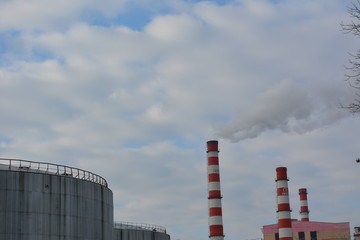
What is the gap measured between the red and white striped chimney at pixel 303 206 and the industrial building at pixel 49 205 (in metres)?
54.3

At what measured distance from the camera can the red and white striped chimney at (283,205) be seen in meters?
58.2

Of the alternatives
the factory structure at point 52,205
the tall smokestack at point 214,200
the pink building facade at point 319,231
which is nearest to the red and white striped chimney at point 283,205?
the tall smokestack at point 214,200

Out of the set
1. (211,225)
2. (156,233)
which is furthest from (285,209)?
(156,233)

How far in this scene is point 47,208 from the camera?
90.0 ft

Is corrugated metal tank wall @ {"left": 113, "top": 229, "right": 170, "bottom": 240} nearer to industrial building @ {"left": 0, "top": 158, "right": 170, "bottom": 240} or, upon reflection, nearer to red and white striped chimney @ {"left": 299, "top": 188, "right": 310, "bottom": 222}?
industrial building @ {"left": 0, "top": 158, "right": 170, "bottom": 240}

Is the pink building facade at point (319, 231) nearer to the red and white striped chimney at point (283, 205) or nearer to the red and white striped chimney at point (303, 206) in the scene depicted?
the red and white striped chimney at point (303, 206)

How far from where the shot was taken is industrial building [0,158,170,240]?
Answer: 2639 cm

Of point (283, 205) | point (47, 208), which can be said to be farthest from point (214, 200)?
point (47, 208)

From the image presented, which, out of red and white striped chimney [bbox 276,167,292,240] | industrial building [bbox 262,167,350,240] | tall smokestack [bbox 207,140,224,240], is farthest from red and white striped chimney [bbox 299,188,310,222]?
tall smokestack [bbox 207,140,224,240]

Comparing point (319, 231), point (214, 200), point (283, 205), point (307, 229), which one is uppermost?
point (214, 200)

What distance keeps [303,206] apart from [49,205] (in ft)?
198

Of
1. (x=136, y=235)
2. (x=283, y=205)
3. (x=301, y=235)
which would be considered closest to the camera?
(x=136, y=235)

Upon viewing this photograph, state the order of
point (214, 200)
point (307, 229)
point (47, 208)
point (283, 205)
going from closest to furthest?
point (47, 208) < point (214, 200) < point (283, 205) < point (307, 229)

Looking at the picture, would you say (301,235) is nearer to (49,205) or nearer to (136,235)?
(136,235)
